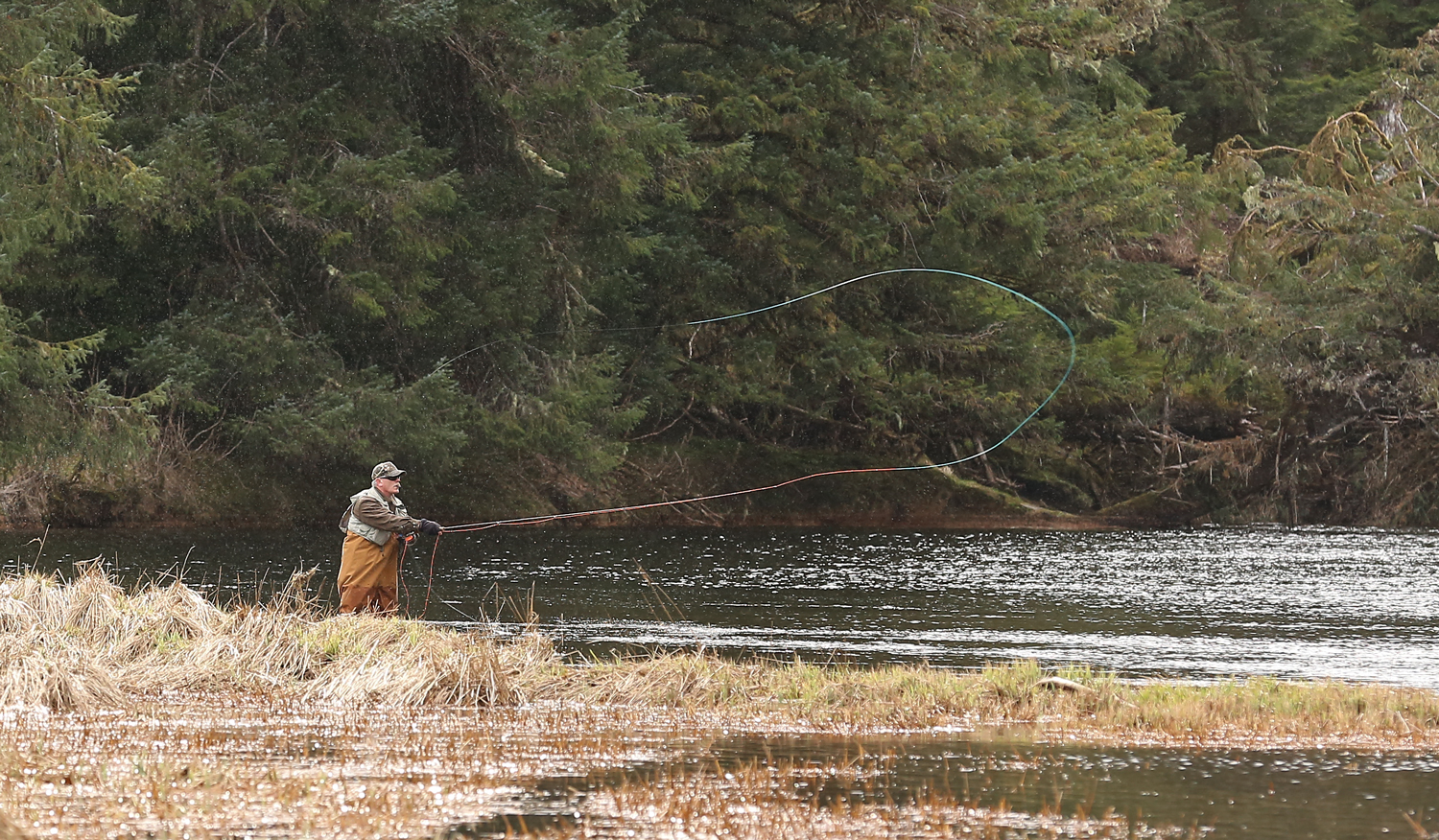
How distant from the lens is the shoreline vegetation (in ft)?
20.5

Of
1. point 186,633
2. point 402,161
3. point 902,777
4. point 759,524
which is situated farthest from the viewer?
point 759,524

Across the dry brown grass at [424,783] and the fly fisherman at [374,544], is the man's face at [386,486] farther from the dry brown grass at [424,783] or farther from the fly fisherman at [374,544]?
the dry brown grass at [424,783]

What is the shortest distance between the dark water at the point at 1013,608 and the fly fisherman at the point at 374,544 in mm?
1028

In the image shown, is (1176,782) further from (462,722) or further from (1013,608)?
(1013,608)

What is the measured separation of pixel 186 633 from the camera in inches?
405

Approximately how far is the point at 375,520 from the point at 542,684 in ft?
7.98

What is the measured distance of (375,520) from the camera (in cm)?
1137

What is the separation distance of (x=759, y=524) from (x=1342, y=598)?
12594 millimetres

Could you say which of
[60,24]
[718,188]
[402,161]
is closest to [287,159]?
[402,161]

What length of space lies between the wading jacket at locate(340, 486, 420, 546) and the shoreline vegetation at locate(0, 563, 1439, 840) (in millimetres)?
946

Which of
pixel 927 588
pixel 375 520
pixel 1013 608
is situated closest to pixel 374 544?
pixel 375 520

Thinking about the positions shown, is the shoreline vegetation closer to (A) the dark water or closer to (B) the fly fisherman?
(A) the dark water

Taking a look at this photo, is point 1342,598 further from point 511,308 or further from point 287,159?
point 287,159

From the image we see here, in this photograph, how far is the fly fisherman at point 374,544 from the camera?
37.3ft
